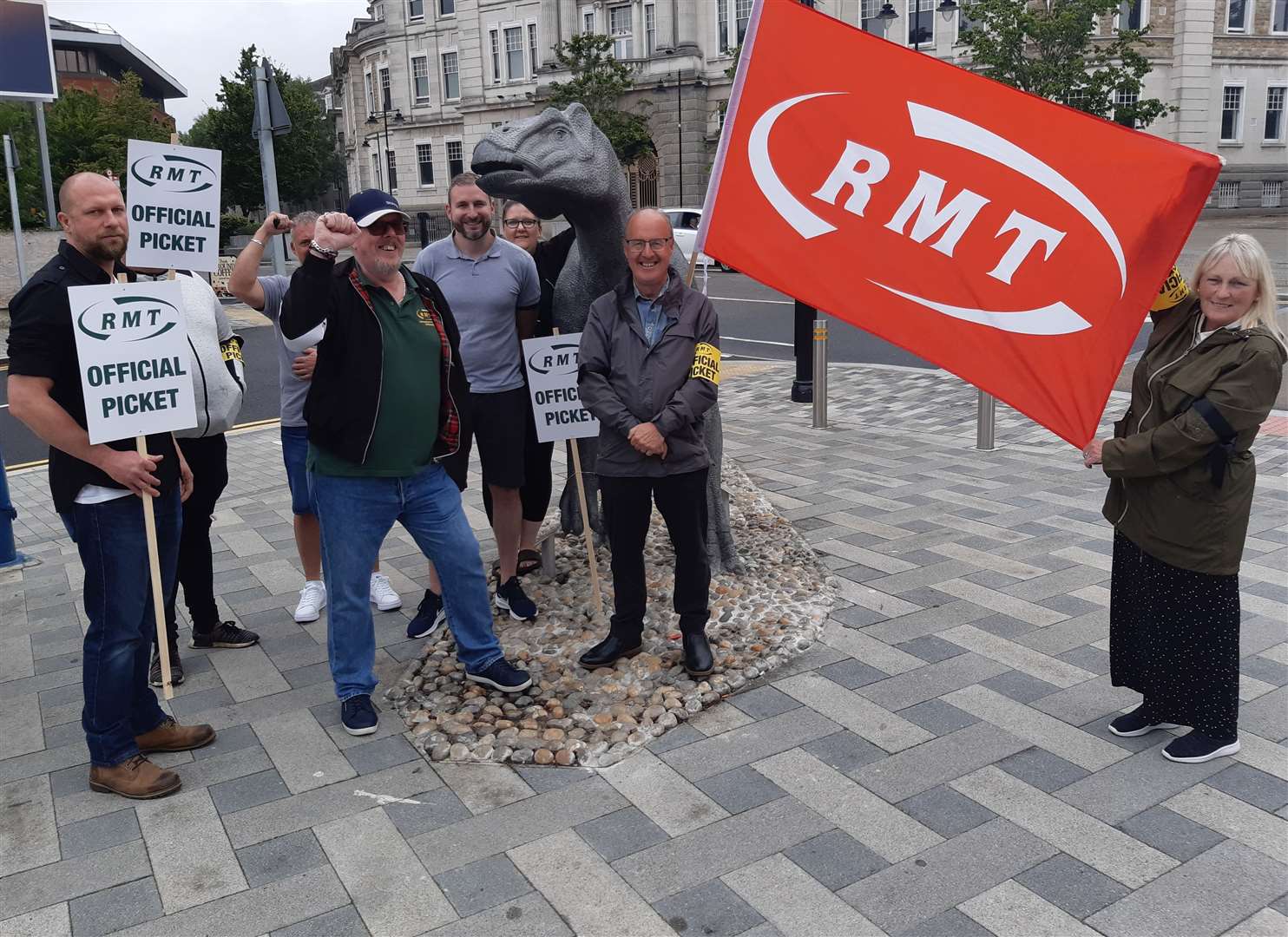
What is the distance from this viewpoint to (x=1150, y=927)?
2.81 meters

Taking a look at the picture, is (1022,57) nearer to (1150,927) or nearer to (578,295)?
(578,295)

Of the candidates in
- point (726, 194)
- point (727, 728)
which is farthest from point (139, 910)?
point (726, 194)

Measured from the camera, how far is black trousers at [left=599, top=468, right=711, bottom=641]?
433cm

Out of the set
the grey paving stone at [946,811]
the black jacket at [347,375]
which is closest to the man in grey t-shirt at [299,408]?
the black jacket at [347,375]

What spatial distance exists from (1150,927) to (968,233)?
90.1 inches

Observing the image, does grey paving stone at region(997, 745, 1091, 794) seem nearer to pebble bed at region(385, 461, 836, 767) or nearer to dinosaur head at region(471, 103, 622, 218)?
pebble bed at region(385, 461, 836, 767)

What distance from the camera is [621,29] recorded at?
46.4m

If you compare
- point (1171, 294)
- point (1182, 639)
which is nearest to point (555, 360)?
point (1171, 294)

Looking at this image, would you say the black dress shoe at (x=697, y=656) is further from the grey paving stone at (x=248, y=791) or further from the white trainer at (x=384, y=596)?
the white trainer at (x=384, y=596)

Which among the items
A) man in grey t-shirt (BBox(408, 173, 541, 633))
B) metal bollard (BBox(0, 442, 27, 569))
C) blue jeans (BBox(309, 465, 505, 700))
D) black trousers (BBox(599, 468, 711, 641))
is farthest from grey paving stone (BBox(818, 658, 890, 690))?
metal bollard (BBox(0, 442, 27, 569))

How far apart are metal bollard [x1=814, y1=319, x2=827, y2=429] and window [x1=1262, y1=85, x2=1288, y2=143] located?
38.9 metres

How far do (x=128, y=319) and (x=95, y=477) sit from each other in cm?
57

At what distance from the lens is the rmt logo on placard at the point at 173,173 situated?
4.16 meters

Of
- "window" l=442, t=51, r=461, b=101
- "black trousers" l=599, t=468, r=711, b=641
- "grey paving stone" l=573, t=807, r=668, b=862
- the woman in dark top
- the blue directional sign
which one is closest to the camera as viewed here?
"grey paving stone" l=573, t=807, r=668, b=862
